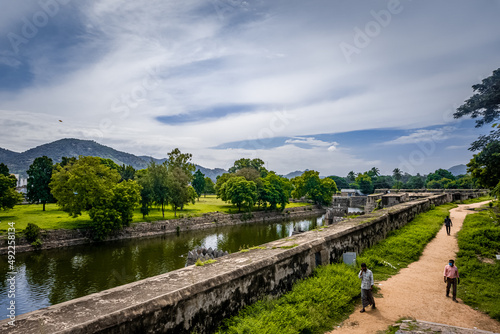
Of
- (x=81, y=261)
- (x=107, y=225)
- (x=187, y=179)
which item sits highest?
(x=187, y=179)

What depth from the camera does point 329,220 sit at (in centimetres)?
2303

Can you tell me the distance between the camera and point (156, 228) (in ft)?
110

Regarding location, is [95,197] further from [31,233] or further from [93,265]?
[93,265]

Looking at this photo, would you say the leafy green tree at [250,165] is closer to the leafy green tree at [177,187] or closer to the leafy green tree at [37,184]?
the leafy green tree at [177,187]

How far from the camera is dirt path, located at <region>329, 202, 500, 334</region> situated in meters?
5.24

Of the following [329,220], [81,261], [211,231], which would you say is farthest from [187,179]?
[329,220]

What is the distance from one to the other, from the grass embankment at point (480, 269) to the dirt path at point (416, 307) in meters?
0.33

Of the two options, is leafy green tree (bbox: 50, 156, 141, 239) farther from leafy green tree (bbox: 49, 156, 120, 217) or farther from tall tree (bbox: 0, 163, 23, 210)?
tall tree (bbox: 0, 163, 23, 210)

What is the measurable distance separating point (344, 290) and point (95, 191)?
1174 inches

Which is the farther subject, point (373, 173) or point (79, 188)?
point (373, 173)

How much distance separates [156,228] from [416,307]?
31252mm

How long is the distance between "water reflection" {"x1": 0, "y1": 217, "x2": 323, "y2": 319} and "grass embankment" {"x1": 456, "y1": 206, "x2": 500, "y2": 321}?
1650cm

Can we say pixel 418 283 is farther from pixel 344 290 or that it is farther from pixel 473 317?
pixel 344 290

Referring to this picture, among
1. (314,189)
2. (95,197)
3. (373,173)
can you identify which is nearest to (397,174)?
(373,173)
